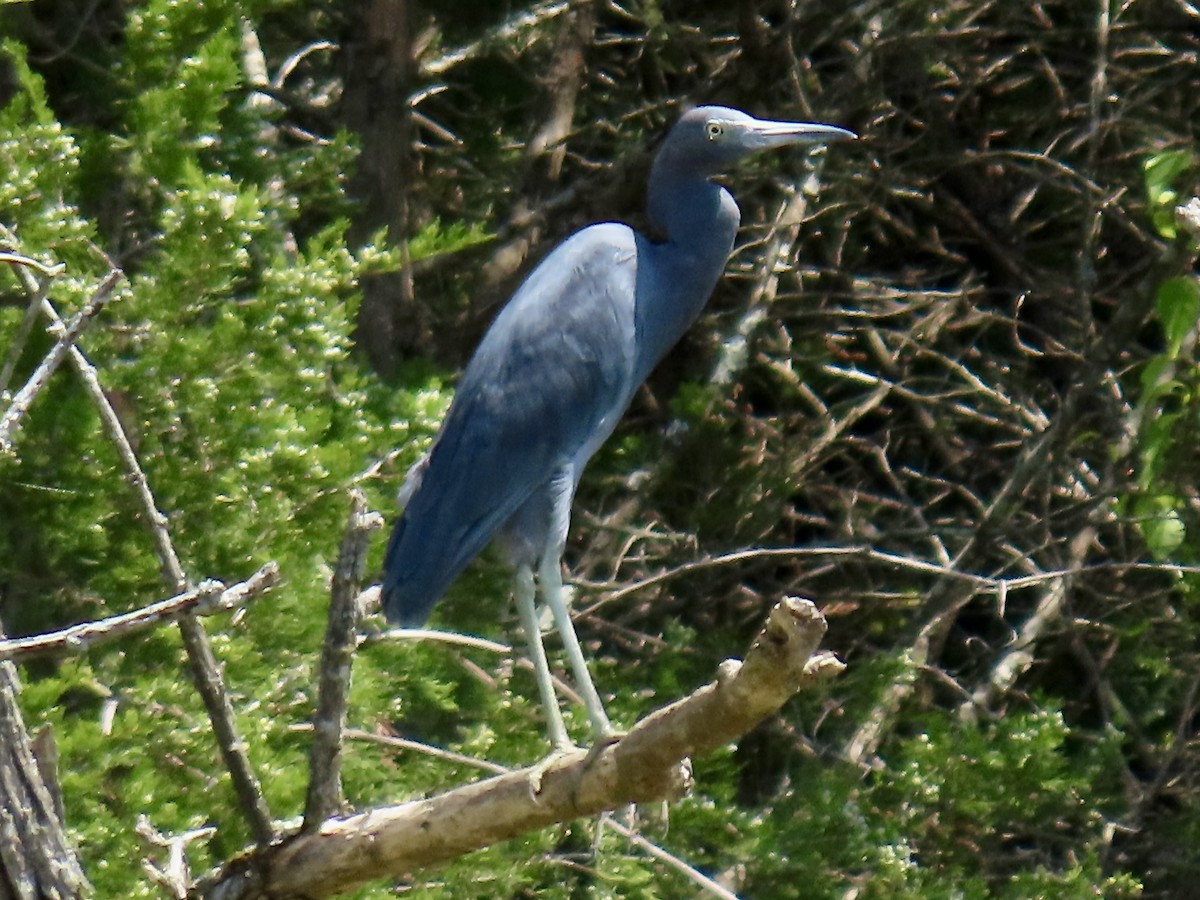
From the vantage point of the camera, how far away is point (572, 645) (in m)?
3.33

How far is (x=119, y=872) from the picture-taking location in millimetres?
3121

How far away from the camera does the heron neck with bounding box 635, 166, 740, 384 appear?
3.74m

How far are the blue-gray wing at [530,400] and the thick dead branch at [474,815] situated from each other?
29.3 inches

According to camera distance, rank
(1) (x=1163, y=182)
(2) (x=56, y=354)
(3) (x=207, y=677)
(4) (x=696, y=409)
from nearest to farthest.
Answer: (2) (x=56, y=354)
(3) (x=207, y=677)
(1) (x=1163, y=182)
(4) (x=696, y=409)

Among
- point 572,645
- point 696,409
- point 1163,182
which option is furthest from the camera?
point 696,409

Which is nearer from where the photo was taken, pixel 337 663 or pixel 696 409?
→ pixel 337 663

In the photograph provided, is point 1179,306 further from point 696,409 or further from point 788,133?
point 696,409

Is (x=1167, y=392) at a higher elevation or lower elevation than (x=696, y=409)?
higher

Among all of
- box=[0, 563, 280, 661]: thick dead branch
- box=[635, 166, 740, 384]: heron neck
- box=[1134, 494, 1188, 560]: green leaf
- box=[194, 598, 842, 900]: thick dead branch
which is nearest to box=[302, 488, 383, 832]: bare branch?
box=[194, 598, 842, 900]: thick dead branch

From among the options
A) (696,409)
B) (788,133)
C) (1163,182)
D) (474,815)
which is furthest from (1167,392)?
(696,409)

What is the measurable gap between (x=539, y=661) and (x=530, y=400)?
20.7 inches

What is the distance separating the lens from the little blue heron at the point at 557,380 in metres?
3.40

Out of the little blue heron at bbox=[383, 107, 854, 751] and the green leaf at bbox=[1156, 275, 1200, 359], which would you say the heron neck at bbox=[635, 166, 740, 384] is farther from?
the green leaf at bbox=[1156, 275, 1200, 359]

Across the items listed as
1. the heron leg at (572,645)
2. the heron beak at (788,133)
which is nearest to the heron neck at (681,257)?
the heron beak at (788,133)
